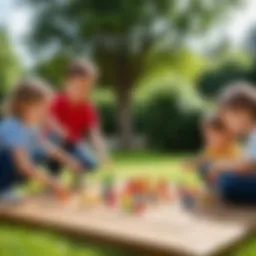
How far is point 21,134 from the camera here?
9.98 feet

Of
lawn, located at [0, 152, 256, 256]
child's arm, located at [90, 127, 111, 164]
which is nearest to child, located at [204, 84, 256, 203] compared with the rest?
lawn, located at [0, 152, 256, 256]

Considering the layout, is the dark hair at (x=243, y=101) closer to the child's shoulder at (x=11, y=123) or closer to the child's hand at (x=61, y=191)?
the child's hand at (x=61, y=191)

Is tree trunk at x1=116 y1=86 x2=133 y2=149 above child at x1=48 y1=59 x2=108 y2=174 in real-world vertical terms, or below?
above

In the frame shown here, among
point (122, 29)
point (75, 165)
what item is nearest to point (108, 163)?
point (75, 165)

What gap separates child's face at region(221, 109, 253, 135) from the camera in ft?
10.3

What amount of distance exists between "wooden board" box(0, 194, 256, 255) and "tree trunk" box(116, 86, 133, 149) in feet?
3.56

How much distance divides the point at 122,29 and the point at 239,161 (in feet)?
5.57

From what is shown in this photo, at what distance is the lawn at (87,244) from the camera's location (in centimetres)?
193

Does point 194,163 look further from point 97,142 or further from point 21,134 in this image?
point 21,134

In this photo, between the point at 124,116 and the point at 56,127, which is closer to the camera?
the point at 56,127

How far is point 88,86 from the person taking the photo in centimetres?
344

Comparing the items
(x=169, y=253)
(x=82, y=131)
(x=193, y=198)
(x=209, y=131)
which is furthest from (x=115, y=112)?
(x=169, y=253)

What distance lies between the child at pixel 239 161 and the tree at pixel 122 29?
1.02 metres

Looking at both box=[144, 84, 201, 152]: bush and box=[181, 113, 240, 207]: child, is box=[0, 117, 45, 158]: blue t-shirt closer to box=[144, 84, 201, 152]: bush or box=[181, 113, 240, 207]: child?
box=[181, 113, 240, 207]: child
